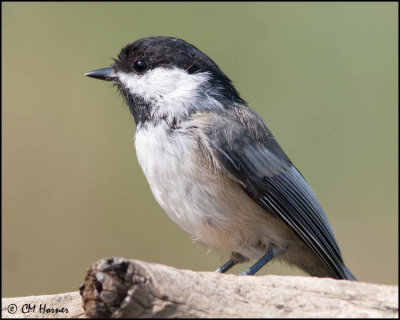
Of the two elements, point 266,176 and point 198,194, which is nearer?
point 198,194

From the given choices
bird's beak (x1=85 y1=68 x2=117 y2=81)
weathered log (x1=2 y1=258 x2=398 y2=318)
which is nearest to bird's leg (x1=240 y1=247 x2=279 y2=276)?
weathered log (x1=2 y1=258 x2=398 y2=318)

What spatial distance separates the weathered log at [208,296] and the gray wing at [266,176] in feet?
2.83

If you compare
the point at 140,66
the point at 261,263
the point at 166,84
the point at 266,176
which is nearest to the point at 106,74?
the point at 140,66

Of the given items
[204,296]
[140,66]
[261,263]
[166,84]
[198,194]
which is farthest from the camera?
[140,66]

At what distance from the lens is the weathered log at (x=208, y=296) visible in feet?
6.44

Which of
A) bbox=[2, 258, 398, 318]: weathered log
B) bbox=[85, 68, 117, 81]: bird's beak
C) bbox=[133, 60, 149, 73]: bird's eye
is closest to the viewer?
bbox=[2, 258, 398, 318]: weathered log

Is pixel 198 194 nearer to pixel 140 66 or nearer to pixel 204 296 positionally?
pixel 140 66

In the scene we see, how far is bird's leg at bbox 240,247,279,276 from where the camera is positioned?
306cm

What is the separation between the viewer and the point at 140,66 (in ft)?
10.9

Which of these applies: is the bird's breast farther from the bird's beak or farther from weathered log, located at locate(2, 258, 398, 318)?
weathered log, located at locate(2, 258, 398, 318)

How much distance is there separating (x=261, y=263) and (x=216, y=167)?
20.8 inches

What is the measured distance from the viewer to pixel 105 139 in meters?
5.46

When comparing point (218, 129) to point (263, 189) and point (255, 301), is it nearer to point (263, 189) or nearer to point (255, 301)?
point (263, 189)

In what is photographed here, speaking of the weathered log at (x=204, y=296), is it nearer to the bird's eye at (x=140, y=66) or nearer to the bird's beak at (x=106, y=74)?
the bird's eye at (x=140, y=66)
